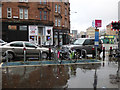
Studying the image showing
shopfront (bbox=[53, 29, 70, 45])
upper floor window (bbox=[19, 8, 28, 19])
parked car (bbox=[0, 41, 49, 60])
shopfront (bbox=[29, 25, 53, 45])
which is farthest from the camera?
shopfront (bbox=[53, 29, 70, 45])

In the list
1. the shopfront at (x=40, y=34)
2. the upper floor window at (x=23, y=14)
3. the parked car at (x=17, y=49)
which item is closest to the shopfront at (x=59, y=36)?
the shopfront at (x=40, y=34)

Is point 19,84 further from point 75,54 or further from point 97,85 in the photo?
point 75,54

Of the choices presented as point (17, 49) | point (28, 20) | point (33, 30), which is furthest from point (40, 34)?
point (17, 49)

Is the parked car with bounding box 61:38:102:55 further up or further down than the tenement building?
further down

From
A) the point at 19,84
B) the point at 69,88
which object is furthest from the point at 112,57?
the point at 19,84

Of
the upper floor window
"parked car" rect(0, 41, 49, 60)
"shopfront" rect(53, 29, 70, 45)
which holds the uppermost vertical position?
the upper floor window

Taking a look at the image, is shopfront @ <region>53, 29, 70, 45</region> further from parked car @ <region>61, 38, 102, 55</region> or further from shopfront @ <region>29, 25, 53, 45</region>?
parked car @ <region>61, 38, 102, 55</region>

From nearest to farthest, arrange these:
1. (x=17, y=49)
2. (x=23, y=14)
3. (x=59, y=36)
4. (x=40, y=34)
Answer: (x=17, y=49), (x=23, y=14), (x=40, y=34), (x=59, y=36)

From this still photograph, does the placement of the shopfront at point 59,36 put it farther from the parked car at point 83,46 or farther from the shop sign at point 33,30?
Answer: the parked car at point 83,46

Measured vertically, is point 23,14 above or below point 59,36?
above

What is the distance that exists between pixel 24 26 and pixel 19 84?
76.0 ft

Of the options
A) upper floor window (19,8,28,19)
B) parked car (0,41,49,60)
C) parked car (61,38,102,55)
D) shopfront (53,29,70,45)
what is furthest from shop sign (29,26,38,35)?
parked car (0,41,49,60)

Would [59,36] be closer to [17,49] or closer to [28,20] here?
[28,20]

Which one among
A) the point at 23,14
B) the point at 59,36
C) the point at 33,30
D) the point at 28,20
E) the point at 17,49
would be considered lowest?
the point at 17,49
